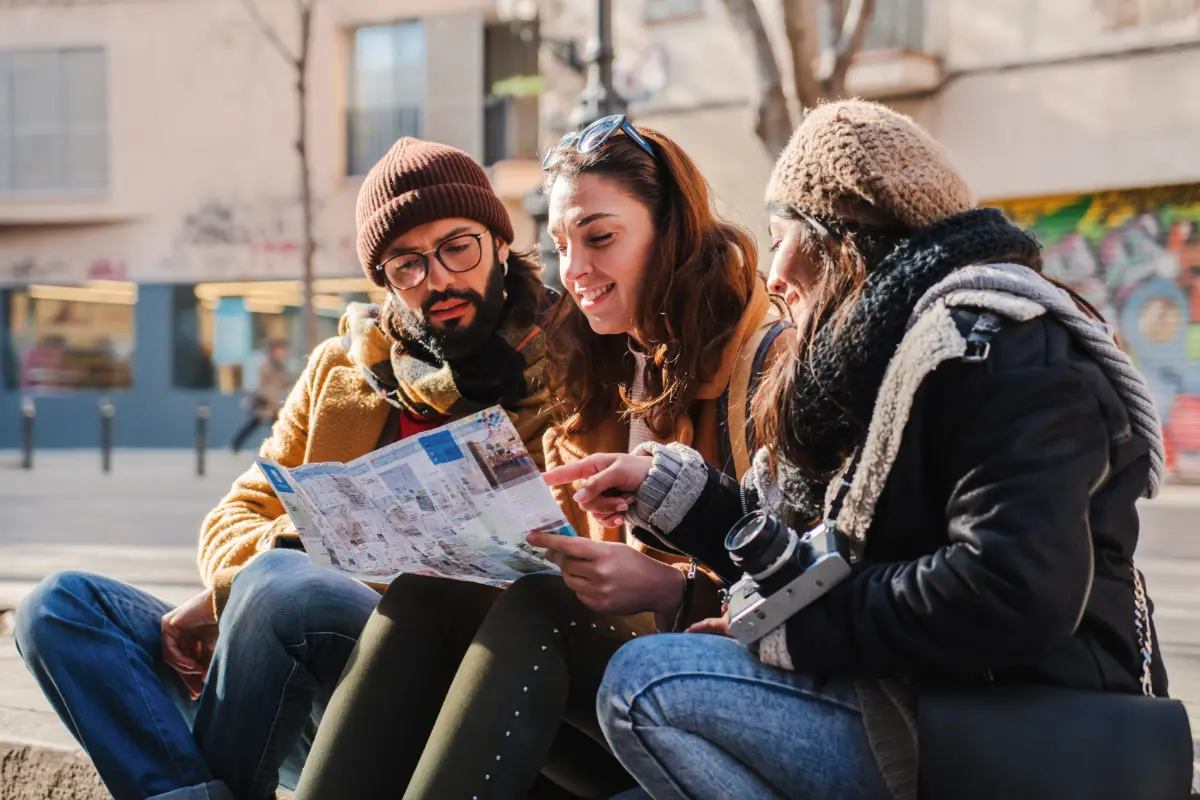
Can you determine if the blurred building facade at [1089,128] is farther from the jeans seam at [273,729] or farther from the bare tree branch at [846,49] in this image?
the jeans seam at [273,729]

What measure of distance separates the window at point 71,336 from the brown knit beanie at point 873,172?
18.8 meters

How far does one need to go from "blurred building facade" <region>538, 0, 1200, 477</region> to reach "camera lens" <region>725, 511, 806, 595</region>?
10126 mm

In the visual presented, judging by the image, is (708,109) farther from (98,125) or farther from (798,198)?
(798,198)

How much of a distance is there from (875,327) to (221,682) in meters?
1.45

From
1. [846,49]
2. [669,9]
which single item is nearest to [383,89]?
[669,9]

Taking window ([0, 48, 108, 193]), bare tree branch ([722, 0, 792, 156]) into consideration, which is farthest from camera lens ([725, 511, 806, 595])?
window ([0, 48, 108, 193])

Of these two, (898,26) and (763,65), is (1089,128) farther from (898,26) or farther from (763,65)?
(763,65)

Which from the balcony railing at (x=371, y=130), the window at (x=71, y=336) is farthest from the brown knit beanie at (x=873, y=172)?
the window at (x=71, y=336)

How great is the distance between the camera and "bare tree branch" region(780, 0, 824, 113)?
7.36 metres

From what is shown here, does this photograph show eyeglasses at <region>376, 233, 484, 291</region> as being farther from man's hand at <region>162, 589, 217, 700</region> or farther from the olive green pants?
the olive green pants

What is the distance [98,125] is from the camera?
19.2m

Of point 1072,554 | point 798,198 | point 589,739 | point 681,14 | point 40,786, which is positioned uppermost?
point 681,14

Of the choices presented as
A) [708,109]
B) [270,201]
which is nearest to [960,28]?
[708,109]

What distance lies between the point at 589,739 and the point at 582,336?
84 cm
